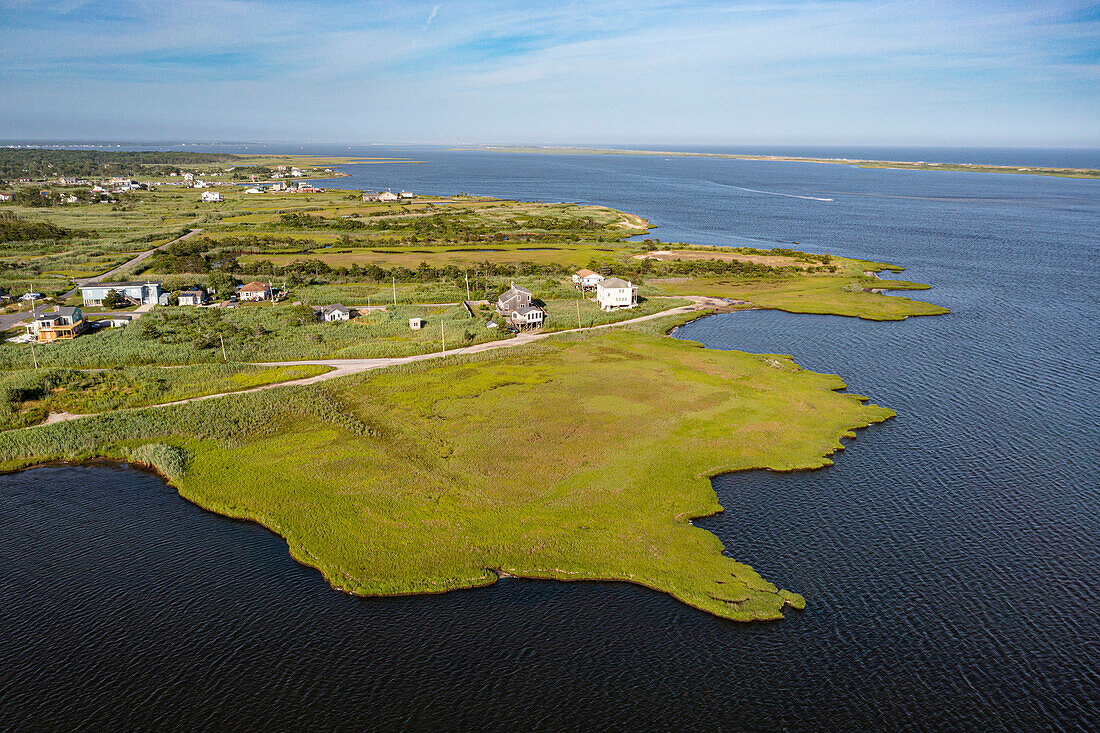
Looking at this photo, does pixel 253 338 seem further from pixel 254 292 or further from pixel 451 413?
pixel 451 413

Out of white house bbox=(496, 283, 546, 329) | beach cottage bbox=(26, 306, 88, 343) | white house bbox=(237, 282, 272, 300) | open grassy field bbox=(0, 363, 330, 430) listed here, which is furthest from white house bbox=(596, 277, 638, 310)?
beach cottage bbox=(26, 306, 88, 343)

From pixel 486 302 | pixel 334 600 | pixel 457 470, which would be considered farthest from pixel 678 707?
pixel 486 302

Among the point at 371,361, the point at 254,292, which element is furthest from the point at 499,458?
the point at 254,292

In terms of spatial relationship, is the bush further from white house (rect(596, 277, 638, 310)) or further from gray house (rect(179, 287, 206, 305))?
white house (rect(596, 277, 638, 310))

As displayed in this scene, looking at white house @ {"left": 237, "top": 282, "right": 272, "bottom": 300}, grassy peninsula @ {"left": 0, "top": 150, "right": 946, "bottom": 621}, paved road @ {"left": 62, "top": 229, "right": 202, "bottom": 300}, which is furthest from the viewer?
paved road @ {"left": 62, "top": 229, "right": 202, "bottom": 300}

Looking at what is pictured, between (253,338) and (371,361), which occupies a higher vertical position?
(253,338)

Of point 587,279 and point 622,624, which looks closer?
point 622,624

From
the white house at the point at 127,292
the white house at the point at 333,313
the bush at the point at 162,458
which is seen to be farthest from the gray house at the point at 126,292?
the bush at the point at 162,458
